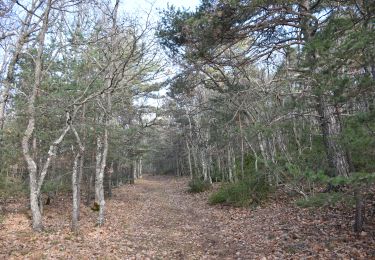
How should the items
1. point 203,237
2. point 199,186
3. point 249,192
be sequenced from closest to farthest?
point 203,237, point 249,192, point 199,186

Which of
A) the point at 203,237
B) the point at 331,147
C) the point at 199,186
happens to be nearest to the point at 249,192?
the point at 203,237

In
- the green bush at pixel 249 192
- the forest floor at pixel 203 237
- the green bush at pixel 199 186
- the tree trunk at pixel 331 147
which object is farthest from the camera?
the green bush at pixel 199 186

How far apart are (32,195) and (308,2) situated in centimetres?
1027

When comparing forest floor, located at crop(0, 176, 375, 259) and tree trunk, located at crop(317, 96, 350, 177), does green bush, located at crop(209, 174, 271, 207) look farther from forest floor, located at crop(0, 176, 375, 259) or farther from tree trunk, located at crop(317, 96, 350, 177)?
tree trunk, located at crop(317, 96, 350, 177)

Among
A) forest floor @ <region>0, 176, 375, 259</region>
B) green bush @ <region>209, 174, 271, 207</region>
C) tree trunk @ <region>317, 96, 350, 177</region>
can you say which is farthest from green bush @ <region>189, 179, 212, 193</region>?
tree trunk @ <region>317, 96, 350, 177</region>

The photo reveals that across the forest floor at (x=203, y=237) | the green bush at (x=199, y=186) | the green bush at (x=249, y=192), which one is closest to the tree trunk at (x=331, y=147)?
the forest floor at (x=203, y=237)

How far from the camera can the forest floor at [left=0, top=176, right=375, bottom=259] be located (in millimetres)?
6895

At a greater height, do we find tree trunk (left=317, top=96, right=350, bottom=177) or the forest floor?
tree trunk (left=317, top=96, right=350, bottom=177)

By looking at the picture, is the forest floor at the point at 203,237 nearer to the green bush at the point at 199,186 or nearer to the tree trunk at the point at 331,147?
the tree trunk at the point at 331,147

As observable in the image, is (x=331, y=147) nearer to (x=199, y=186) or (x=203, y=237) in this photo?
(x=203, y=237)

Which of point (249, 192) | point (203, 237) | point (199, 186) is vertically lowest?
point (203, 237)

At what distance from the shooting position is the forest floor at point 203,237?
6.89 meters

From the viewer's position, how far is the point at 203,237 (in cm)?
923

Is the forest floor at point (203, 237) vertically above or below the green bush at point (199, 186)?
below
